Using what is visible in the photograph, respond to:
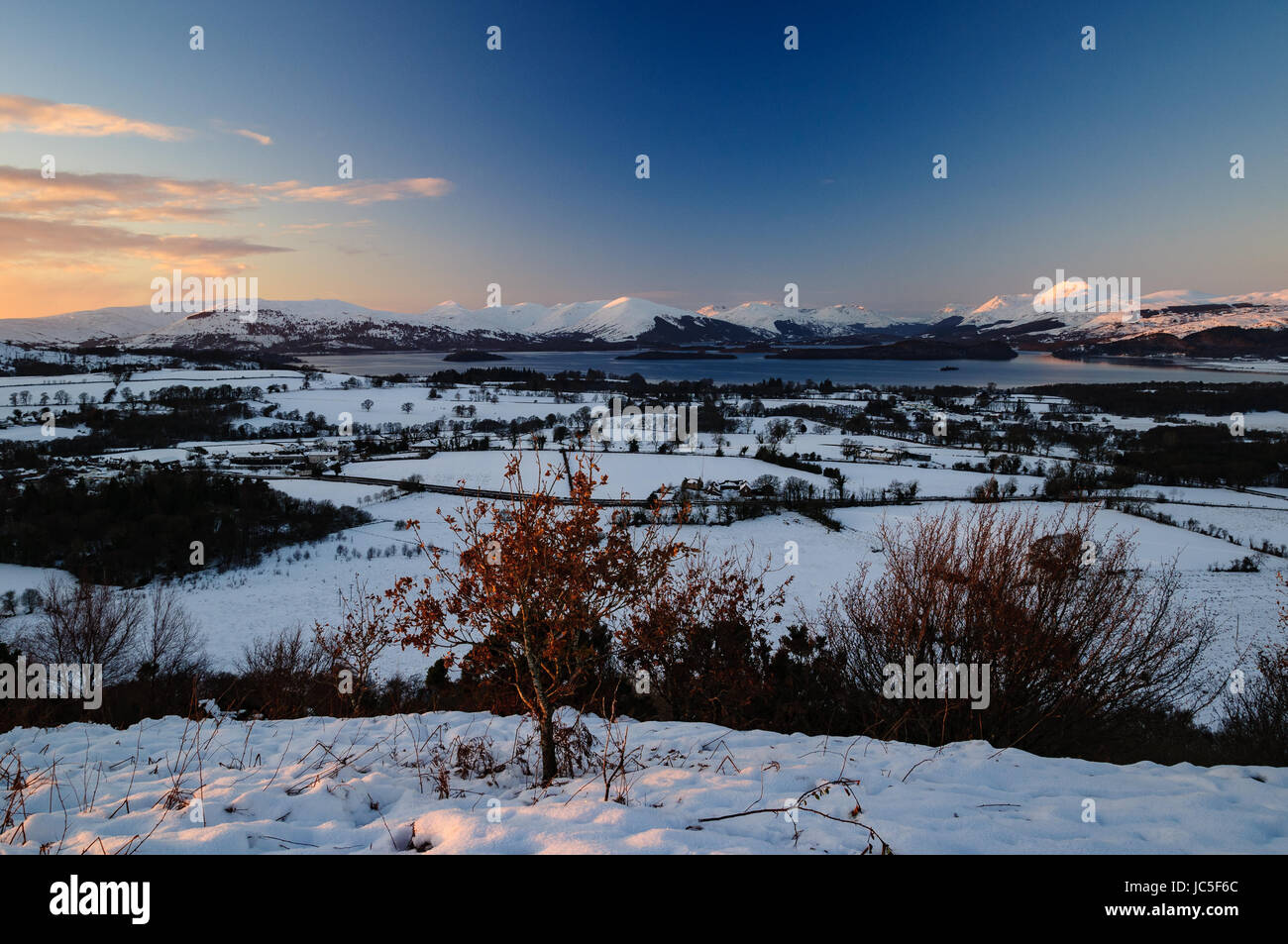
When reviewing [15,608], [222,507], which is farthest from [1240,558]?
[222,507]

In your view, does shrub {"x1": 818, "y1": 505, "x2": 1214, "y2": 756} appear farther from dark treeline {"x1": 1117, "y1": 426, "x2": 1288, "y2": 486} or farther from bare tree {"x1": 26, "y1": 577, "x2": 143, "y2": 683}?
dark treeline {"x1": 1117, "y1": 426, "x2": 1288, "y2": 486}

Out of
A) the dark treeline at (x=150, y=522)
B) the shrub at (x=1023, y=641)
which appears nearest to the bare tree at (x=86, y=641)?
the dark treeline at (x=150, y=522)

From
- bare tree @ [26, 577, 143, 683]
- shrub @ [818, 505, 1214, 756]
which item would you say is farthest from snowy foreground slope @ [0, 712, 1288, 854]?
bare tree @ [26, 577, 143, 683]

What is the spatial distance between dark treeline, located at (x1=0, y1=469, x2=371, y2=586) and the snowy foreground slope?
153 feet

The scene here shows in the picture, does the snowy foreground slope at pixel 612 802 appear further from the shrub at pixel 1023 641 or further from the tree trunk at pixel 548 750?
the shrub at pixel 1023 641

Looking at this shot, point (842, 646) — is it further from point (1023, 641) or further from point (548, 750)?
point (548, 750)

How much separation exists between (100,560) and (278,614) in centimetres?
2265

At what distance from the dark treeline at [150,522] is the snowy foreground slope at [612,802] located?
46.5 meters

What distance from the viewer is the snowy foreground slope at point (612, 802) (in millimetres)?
3674

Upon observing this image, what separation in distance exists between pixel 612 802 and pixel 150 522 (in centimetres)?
6130

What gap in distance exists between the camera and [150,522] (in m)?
48.9

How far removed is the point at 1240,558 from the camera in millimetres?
38344

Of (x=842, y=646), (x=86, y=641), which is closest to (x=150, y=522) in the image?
(x=86, y=641)

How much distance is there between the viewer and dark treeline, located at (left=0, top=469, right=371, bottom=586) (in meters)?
44.8
